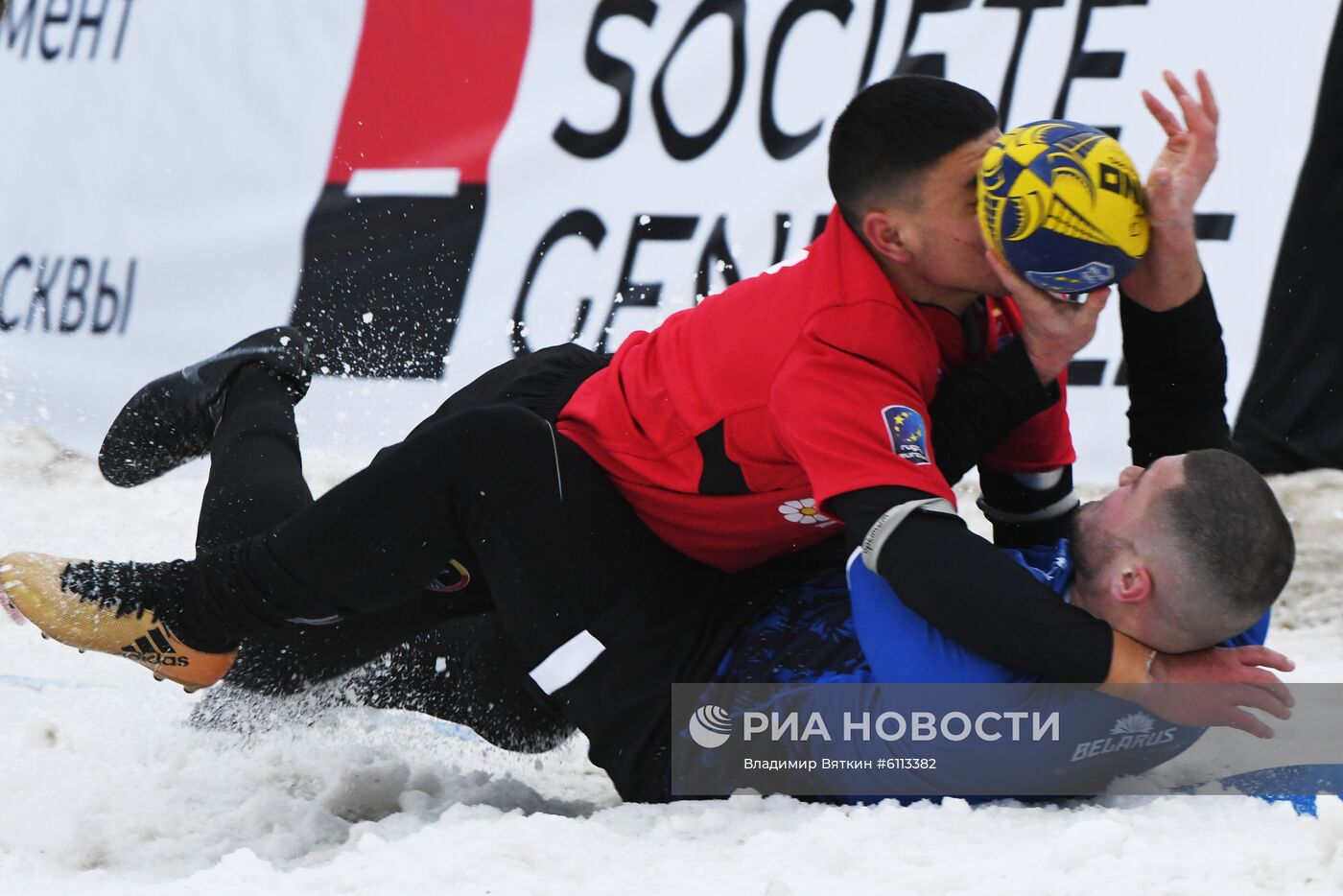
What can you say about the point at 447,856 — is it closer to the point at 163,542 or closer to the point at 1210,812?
the point at 1210,812

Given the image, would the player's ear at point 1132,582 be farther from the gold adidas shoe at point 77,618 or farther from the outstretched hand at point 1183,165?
the gold adidas shoe at point 77,618

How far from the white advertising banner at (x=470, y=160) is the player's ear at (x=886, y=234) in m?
1.93

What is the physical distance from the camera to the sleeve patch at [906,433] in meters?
1.77

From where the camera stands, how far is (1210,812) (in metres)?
1.75

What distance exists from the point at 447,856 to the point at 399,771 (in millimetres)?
693

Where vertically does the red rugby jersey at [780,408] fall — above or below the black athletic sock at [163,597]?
above

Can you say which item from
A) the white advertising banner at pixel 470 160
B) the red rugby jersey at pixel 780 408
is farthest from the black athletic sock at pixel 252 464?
the white advertising banner at pixel 470 160

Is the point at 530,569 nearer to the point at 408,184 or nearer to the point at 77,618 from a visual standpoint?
the point at 77,618

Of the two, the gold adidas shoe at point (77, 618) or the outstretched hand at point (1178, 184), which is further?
the gold adidas shoe at point (77, 618)

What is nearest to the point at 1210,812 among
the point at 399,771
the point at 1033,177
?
the point at 1033,177

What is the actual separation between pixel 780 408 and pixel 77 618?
1109mm

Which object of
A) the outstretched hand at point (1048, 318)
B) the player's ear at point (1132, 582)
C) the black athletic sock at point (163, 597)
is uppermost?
the outstretched hand at point (1048, 318)

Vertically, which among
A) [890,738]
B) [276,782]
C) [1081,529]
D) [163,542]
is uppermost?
[1081,529]

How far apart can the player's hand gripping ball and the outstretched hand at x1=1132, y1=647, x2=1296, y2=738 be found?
490 mm
